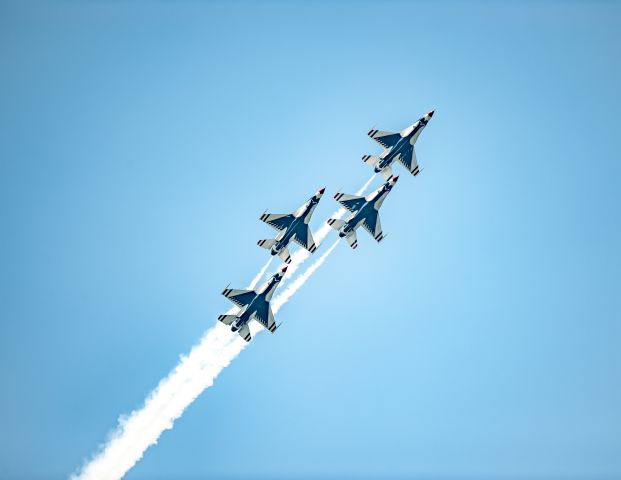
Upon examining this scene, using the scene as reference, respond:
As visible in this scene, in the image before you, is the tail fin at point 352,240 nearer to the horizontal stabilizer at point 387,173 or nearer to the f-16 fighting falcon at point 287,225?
the f-16 fighting falcon at point 287,225

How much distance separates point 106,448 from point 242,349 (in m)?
23.9

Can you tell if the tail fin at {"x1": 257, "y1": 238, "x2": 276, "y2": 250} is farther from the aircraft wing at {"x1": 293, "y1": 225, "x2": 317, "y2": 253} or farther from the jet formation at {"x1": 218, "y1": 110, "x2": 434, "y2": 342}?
the aircraft wing at {"x1": 293, "y1": 225, "x2": 317, "y2": 253}

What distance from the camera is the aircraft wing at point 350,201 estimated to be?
12494 centimetres

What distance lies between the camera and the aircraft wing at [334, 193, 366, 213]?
125m

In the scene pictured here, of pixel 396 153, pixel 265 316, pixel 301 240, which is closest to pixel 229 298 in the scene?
pixel 265 316

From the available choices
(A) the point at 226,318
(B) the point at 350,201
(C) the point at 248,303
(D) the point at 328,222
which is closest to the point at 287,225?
(D) the point at 328,222

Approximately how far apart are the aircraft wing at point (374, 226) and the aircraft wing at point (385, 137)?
10856mm

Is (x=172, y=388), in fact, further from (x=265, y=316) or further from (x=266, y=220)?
(x=266, y=220)

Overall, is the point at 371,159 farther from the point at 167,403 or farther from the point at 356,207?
the point at 167,403

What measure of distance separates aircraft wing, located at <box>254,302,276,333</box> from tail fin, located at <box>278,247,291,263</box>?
6999 mm

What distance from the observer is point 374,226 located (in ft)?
420

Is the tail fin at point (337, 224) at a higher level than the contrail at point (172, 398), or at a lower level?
higher

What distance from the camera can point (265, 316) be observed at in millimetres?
119500

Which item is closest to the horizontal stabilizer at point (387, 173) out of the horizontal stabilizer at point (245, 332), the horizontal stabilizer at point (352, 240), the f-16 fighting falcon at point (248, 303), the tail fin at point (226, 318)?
the horizontal stabilizer at point (352, 240)
